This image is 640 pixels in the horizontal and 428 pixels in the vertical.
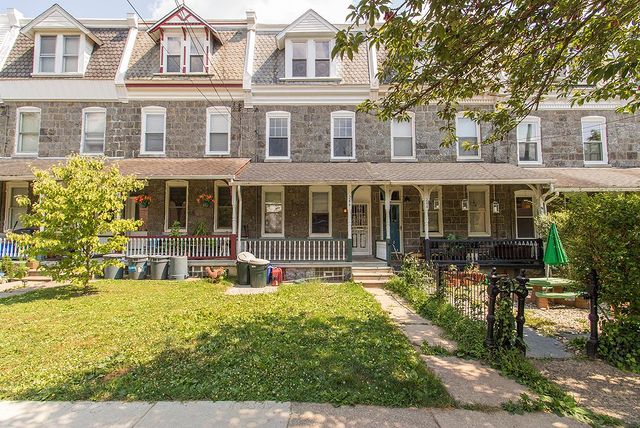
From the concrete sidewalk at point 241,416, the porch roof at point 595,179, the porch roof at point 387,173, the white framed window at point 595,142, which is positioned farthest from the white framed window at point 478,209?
the concrete sidewalk at point 241,416

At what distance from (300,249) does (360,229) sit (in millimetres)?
3017

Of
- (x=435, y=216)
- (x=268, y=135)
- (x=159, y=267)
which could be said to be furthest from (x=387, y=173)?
(x=159, y=267)

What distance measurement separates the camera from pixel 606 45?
18.1ft

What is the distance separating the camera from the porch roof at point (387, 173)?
11.1 metres

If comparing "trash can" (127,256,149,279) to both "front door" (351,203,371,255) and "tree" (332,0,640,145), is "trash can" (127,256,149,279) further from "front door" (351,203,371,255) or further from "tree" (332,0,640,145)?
"tree" (332,0,640,145)

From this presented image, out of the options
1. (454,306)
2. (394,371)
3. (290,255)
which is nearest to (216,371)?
(394,371)

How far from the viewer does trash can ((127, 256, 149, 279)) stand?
11.0 metres

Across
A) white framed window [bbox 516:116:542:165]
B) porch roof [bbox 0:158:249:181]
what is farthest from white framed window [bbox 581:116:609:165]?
porch roof [bbox 0:158:249:181]

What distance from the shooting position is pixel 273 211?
13281 millimetres

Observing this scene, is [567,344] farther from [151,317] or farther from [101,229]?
[101,229]

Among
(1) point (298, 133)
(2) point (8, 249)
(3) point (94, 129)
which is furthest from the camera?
(1) point (298, 133)

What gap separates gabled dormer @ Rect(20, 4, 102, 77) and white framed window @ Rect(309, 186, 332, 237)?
10.3 metres

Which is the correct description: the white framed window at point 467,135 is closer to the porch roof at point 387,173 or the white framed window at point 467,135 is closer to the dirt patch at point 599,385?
the porch roof at point 387,173

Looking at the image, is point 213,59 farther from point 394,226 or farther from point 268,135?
point 394,226
